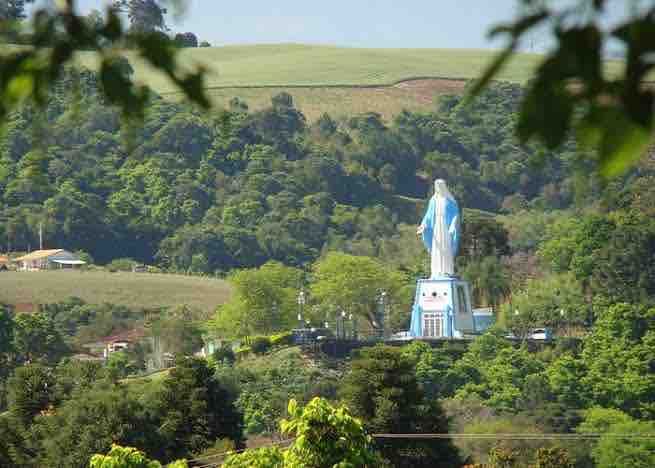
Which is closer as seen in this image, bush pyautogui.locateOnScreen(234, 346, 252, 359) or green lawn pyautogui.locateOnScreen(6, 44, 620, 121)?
bush pyautogui.locateOnScreen(234, 346, 252, 359)

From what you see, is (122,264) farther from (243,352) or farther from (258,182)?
(243,352)

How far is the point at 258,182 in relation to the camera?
128 metres

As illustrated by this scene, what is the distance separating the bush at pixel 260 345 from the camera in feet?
247

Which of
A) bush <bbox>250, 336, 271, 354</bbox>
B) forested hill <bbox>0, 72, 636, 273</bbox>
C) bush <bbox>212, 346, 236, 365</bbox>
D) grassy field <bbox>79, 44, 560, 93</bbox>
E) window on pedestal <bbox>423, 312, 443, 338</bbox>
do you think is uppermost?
grassy field <bbox>79, 44, 560, 93</bbox>

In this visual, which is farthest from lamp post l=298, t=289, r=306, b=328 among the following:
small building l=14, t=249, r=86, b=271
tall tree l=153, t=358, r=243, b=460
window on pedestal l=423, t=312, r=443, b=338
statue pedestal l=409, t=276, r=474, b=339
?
tall tree l=153, t=358, r=243, b=460

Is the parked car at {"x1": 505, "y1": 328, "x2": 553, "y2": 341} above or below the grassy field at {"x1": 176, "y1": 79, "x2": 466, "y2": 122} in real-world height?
below

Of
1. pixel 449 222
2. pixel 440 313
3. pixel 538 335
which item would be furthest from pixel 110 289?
pixel 538 335

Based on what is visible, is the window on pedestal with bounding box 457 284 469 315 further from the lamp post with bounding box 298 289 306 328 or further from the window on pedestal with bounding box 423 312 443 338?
the lamp post with bounding box 298 289 306 328

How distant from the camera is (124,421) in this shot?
3891 centimetres

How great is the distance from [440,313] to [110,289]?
26596 mm

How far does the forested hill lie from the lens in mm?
117938

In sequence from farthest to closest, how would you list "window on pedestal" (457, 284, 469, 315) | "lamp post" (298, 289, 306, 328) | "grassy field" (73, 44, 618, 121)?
"grassy field" (73, 44, 618, 121) < "lamp post" (298, 289, 306, 328) < "window on pedestal" (457, 284, 469, 315)

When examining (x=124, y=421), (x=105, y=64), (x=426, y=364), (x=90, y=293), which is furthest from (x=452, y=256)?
(x=105, y=64)

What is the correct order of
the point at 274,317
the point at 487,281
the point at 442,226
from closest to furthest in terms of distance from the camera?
the point at 442,226 < the point at 274,317 < the point at 487,281
